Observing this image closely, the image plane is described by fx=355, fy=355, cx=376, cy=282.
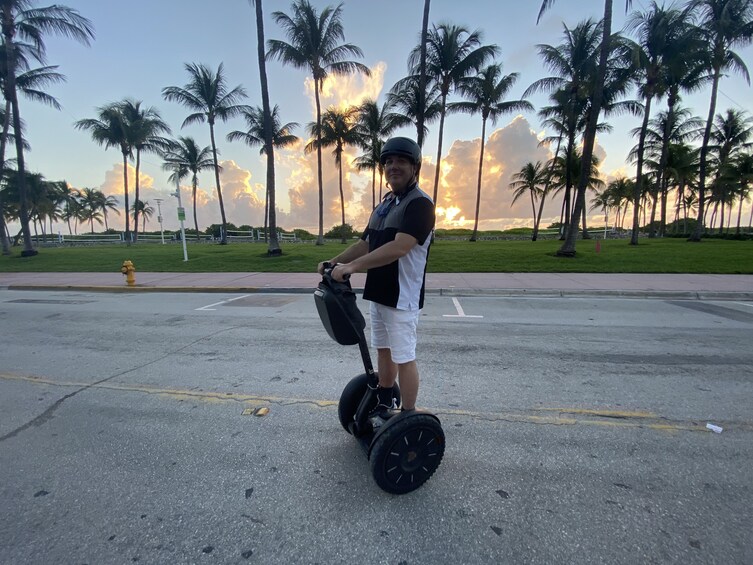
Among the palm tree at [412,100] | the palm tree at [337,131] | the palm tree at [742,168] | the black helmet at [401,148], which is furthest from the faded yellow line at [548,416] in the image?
the palm tree at [742,168]

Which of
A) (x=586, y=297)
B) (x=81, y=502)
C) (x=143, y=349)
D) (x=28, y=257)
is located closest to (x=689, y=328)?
(x=586, y=297)

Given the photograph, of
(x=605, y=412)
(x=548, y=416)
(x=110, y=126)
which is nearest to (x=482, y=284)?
(x=605, y=412)

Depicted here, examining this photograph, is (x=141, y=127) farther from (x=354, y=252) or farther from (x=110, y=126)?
(x=354, y=252)

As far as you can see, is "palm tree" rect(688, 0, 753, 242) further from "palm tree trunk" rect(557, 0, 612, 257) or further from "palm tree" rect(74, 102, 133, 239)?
"palm tree" rect(74, 102, 133, 239)

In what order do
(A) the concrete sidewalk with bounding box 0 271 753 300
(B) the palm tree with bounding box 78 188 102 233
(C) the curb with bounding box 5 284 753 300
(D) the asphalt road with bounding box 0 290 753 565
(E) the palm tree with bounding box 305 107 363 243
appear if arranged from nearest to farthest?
(D) the asphalt road with bounding box 0 290 753 565 → (C) the curb with bounding box 5 284 753 300 → (A) the concrete sidewalk with bounding box 0 271 753 300 → (E) the palm tree with bounding box 305 107 363 243 → (B) the palm tree with bounding box 78 188 102 233

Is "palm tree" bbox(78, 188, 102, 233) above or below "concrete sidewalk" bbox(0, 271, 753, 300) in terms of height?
above

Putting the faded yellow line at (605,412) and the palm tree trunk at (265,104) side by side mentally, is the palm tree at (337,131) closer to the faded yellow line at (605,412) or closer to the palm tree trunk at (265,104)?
the palm tree trunk at (265,104)

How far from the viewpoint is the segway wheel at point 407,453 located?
1.92 meters

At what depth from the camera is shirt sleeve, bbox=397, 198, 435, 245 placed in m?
1.83

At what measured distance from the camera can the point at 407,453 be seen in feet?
6.56

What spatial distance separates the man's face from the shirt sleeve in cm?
16

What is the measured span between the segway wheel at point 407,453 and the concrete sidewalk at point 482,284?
7.03m

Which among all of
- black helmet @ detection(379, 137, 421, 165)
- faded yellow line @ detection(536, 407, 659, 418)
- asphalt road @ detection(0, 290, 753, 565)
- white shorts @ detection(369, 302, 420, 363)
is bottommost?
asphalt road @ detection(0, 290, 753, 565)

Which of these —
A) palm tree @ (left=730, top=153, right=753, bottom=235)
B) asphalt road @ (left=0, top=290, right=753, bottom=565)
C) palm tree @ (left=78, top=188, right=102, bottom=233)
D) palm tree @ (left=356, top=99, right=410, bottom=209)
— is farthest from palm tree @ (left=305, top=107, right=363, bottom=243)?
palm tree @ (left=78, top=188, right=102, bottom=233)
